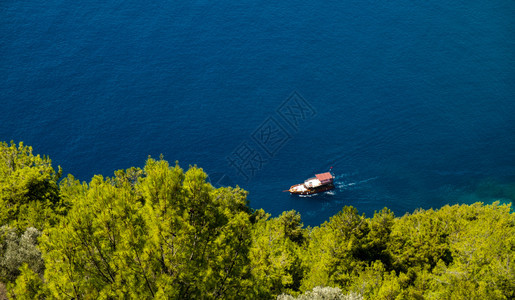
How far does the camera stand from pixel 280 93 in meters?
155

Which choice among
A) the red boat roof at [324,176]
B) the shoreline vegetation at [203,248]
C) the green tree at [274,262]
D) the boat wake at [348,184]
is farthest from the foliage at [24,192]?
the boat wake at [348,184]

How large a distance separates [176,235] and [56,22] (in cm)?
17974

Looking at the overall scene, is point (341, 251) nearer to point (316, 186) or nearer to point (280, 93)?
point (316, 186)

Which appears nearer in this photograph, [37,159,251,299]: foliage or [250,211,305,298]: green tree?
[37,159,251,299]: foliage

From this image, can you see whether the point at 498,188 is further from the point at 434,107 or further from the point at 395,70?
the point at 395,70

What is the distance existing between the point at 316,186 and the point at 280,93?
42572 millimetres

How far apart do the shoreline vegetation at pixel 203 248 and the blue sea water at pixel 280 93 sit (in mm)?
44639

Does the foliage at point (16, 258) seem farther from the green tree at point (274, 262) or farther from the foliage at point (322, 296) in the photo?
the foliage at point (322, 296)

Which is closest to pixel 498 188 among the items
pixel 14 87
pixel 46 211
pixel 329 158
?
pixel 329 158

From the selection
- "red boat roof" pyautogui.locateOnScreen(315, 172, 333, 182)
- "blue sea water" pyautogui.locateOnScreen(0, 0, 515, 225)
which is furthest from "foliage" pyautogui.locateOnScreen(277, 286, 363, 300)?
"red boat roof" pyautogui.locateOnScreen(315, 172, 333, 182)

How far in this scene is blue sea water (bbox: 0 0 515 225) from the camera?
136125mm

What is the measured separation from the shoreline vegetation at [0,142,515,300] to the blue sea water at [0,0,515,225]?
4464 centimetres

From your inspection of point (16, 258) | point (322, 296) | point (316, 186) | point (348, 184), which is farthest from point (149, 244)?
point (348, 184)

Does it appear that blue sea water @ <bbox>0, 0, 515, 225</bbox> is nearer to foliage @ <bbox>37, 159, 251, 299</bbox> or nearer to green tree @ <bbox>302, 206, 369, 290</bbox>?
green tree @ <bbox>302, 206, 369, 290</bbox>
